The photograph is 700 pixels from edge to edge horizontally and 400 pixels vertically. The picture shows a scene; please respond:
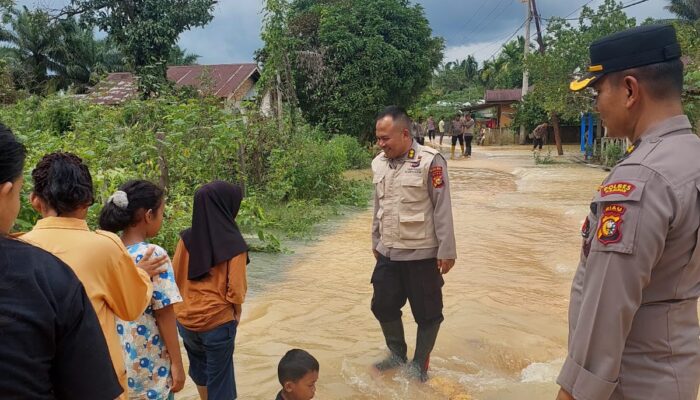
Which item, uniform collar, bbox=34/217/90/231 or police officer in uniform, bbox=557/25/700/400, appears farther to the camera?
uniform collar, bbox=34/217/90/231

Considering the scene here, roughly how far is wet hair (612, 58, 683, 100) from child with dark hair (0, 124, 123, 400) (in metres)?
1.66

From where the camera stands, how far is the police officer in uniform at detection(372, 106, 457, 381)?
368cm

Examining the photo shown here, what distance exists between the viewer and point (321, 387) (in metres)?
4.01

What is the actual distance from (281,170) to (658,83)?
8.85 meters

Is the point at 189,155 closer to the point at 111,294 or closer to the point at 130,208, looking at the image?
the point at 130,208

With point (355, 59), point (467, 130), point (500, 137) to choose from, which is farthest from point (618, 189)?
point (500, 137)

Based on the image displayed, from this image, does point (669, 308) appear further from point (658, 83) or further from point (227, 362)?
point (227, 362)

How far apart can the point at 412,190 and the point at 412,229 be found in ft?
0.87

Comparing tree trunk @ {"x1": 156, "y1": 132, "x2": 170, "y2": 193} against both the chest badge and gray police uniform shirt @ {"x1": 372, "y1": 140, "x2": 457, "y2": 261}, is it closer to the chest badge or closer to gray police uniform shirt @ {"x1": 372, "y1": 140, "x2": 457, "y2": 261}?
gray police uniform shirt @ {"x1": 372, "y1": 140, "x2": 457, "y2": 261}

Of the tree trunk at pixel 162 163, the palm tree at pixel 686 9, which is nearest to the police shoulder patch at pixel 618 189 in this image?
the tree trunk at pixel 162 163

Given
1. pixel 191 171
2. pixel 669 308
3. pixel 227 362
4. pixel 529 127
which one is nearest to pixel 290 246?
pixel 191 171

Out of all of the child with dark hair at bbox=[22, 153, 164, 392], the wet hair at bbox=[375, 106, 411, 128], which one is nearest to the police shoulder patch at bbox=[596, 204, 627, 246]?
the child with dark hair at bbox=[22, 153, 164, 392]

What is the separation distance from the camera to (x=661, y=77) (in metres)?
1.68

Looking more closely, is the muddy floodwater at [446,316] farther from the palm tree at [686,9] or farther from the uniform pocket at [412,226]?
the palm tree at [686,9]
